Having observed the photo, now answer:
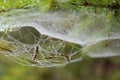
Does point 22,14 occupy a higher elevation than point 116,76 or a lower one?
higher

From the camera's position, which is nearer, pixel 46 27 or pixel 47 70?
pixel 46 27

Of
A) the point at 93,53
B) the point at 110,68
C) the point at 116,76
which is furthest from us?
the point at 110,68

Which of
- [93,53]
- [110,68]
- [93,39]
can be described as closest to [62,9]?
[93,39]

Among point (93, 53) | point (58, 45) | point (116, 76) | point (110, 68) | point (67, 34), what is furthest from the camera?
point (110, 68)

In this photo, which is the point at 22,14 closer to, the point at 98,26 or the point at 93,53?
the point at 98,26

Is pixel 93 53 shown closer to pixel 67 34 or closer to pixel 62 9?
pixel 67 34

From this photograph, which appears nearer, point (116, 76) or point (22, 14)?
point (22, 14)

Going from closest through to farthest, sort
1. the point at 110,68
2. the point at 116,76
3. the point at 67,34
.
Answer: the point at 67,34
the point at 116,76
the point at 110,68

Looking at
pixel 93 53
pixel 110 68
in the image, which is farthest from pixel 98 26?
pixel 110 68

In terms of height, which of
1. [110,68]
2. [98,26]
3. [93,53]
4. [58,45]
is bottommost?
[110,68]
